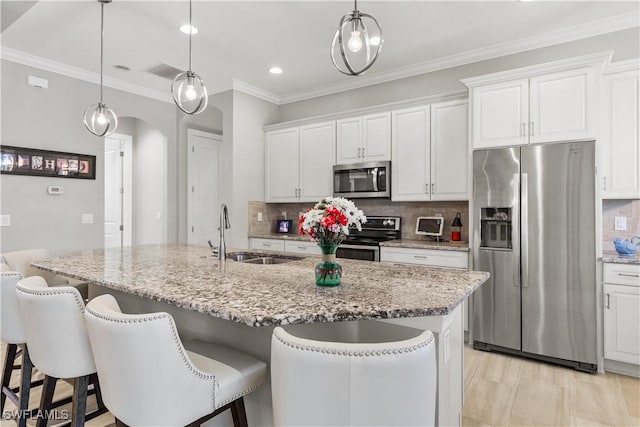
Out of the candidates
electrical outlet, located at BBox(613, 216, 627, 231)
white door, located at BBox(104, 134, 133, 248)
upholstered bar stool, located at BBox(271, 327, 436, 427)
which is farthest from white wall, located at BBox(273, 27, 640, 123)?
upholstered bar stool, located at BBox(271, 327, 436, 427)

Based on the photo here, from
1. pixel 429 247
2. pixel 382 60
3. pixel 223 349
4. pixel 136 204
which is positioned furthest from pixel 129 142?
pixel 223 349

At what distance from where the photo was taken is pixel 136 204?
231 inches

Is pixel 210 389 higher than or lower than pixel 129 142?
lower

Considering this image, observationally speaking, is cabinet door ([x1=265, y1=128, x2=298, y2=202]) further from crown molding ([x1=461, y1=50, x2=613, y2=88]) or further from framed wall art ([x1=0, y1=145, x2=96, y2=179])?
crown molding ([x1=461, y1=50, x2=613, y2=88])

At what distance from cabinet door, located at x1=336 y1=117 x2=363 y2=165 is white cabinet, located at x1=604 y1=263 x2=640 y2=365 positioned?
2550 mm

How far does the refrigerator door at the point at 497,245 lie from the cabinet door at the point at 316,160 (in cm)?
178

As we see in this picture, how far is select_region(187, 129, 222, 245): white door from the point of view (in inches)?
214

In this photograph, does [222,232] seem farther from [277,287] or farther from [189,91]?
[277,287]

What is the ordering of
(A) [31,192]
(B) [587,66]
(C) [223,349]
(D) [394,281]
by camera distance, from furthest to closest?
(A) [31,192] < (B) [587,66] < (D) [394,281] < (C) [223,349]

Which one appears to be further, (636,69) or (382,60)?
(382,60)

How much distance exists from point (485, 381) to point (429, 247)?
1237 mm

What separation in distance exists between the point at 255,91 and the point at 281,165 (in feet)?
3.41

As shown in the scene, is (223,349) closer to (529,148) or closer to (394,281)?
(394,281)

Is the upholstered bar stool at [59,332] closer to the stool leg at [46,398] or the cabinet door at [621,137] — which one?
the stool leg at [46,398]
